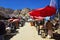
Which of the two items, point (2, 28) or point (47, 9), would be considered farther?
point (47, 9)

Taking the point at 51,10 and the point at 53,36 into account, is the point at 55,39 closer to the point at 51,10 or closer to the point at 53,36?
the point at 53,36

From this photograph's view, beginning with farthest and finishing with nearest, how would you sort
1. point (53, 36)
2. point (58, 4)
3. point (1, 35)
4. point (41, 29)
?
point (41, 29)
point (58, 4)
point (53, 36)
point (1, 35)

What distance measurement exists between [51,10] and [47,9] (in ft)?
0.83

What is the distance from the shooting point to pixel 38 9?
40.8 ft

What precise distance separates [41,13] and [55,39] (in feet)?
5.96

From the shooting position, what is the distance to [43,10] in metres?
12.2

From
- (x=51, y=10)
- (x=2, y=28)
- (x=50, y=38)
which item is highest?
(x=51, y=10)

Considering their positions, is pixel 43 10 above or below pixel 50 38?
above

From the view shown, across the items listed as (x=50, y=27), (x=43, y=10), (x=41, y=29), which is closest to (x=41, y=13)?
(x=43, y=10)

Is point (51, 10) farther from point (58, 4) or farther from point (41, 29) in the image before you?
point (41, 29)

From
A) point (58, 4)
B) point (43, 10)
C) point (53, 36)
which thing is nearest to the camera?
point (43, 10)

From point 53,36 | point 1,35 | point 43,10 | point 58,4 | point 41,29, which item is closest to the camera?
point 1,35

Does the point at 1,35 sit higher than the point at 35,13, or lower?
lower

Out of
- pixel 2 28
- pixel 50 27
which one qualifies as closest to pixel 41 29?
pixel 50 27
